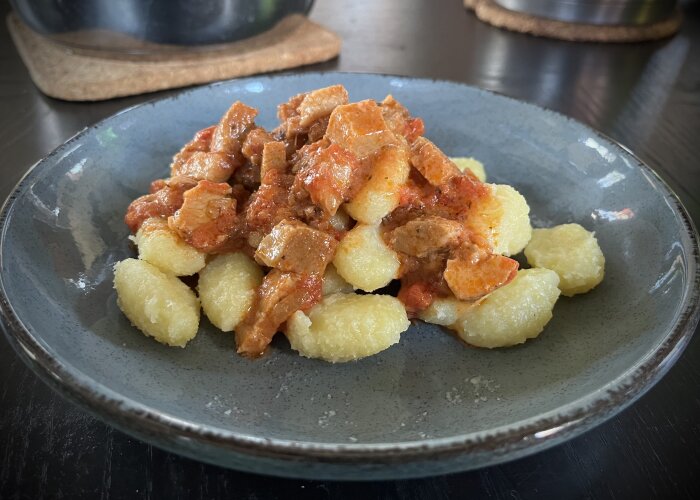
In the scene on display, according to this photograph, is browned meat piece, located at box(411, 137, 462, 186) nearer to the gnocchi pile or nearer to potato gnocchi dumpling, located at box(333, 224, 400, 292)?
the gnocchi pile

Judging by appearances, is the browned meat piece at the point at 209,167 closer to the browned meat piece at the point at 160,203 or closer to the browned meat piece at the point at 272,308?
the browned meat piece at the point at 160,203

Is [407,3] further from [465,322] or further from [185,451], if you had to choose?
[185,451]

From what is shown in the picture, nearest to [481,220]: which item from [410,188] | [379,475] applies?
[410,188]

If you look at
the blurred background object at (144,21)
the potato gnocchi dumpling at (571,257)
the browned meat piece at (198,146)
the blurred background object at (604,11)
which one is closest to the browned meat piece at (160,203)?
the browned meat piece at (198,146)

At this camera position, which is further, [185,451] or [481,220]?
[481,220]

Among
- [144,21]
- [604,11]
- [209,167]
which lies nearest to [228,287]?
[209,167]

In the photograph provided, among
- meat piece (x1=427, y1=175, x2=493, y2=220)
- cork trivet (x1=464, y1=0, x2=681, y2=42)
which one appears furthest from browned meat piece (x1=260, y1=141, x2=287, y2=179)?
cork trivet (x1=464, y1=0, x2=681, y2=42)

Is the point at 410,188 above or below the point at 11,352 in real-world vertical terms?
above
